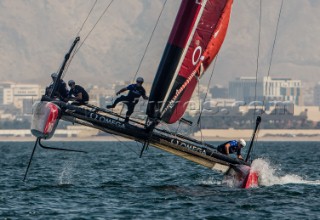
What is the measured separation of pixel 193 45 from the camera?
2695cm

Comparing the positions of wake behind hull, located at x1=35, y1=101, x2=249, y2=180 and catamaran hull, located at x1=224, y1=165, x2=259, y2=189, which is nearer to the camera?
wake behind hull, located at x1=35, y1=101, x2=249, y2=180

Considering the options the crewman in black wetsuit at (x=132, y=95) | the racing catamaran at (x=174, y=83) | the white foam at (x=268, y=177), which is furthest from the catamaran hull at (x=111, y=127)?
the white foam at (x=268, y=177)

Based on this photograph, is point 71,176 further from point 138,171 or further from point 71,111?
point 71,111

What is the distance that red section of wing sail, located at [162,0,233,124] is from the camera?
2697cm

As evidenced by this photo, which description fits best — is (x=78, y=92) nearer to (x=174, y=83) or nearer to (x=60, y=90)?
(x=60, y=90)

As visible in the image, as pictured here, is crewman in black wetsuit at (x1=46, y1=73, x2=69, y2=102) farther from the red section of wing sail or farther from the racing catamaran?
the red section of wing sail

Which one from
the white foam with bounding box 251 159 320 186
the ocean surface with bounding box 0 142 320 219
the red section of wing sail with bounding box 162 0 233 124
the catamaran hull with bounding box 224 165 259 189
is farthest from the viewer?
the white foam with bounding box 251 159 320 186

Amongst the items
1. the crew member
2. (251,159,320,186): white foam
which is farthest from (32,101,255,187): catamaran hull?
(251,159,320,186): white foam

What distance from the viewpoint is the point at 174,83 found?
26.9 meters

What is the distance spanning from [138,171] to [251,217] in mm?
16388

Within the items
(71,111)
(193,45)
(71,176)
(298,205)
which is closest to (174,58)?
(193,45)

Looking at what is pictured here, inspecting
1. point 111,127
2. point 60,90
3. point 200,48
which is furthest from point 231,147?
point 60,90

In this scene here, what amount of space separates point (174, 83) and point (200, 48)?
3.84 ft

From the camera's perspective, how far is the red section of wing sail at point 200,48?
88.5 feet
